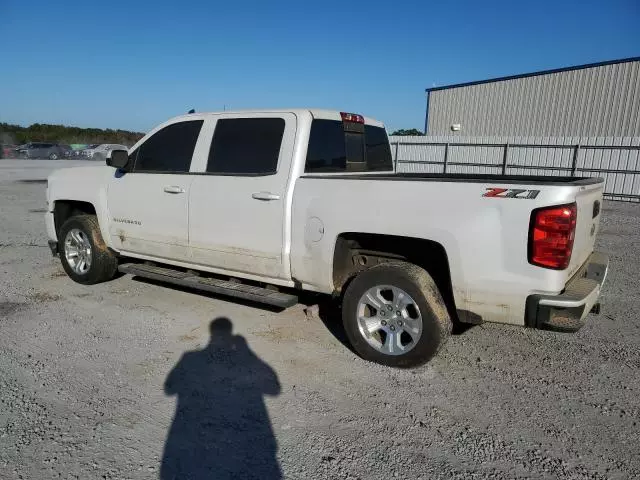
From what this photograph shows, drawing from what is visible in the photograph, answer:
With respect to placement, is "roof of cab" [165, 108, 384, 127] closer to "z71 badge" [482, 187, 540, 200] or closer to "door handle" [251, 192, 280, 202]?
"door handle" [251, 192, 280, 202]

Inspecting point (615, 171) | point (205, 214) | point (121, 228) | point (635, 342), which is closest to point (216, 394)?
point (205, 214)

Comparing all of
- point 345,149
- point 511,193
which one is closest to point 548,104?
point 345,149

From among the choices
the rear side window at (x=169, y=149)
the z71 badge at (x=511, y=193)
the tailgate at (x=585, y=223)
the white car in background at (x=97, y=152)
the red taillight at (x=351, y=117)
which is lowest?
the white car in background at (x=97, y=152)

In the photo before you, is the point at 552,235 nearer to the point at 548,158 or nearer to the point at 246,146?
the point at 246,146

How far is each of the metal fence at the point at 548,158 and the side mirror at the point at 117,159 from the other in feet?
47.1

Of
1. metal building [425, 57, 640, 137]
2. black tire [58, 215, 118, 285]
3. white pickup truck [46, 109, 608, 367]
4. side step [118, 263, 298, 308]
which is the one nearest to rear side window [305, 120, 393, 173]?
white pickup truck [46, 109, 608, 367]

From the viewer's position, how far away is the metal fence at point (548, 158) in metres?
16.5

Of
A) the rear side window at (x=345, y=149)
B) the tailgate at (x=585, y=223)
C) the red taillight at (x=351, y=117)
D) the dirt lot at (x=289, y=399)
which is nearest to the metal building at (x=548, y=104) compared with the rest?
the dirt lot at (x=289, y=399)

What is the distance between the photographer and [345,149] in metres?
4.80

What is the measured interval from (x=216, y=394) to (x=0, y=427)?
50.0 inches

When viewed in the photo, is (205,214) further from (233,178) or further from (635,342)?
(635,342)

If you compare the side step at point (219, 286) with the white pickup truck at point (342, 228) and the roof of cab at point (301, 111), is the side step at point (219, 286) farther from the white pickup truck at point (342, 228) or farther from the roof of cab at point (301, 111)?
the roof of cab at point (301, 111)

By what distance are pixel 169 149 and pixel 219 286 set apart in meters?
1.59

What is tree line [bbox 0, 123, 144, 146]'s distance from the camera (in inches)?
2259
